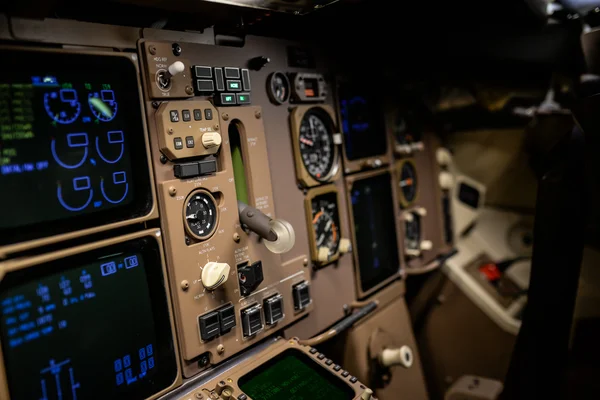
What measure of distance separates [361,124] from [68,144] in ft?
5.15

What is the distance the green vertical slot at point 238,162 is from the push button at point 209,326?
0.46m

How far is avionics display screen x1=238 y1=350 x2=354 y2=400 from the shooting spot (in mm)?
1507

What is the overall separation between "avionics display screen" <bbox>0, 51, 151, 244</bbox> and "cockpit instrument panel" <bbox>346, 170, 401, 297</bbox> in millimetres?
1201

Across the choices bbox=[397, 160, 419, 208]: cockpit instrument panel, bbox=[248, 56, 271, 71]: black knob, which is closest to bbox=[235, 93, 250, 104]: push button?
bbox=[248, 56, 271, 71]: black knob

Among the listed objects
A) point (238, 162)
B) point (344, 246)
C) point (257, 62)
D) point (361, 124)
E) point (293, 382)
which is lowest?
point (293, 382)

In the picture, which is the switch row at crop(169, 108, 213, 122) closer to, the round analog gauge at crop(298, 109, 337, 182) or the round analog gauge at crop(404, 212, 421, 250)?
the round analog gauge at crop(298, 109, 337, 182)

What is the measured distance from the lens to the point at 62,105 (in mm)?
1255

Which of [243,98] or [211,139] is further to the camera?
[243,98]

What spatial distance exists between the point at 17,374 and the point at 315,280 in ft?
4.00

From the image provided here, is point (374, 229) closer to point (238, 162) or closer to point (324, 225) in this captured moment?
point (324, 225)

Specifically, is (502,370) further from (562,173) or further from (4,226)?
(4,226)

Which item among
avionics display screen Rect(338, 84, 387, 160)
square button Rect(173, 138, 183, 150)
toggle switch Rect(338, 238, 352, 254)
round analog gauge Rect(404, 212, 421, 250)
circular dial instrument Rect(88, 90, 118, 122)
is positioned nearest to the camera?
circular dial instrument Rect(88, 90, 118, 122)

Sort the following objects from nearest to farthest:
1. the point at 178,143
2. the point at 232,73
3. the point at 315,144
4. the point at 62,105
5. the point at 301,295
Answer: the point at 62,105 → the point at 178,143 → the point at 232,73 → the point at 301,295 → the point at 315,144

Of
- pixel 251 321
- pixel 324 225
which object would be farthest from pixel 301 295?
pixel 324 225
